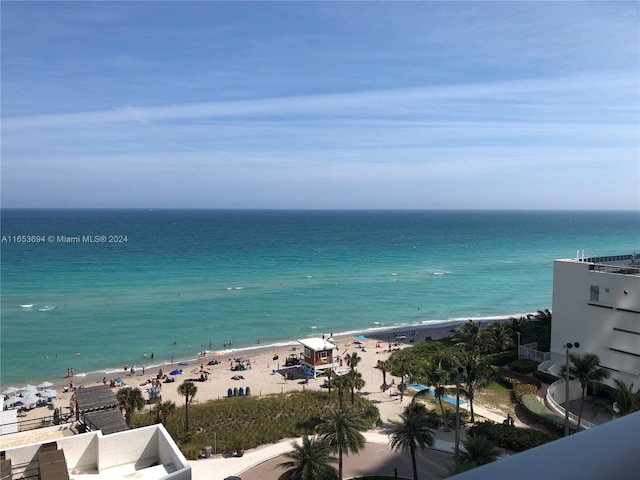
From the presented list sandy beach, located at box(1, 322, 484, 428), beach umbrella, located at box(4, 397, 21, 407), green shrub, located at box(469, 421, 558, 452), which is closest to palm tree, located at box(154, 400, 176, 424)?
sandy beach, located at box(1, 322, 484, 428)

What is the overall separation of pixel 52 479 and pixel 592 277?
87.7ft

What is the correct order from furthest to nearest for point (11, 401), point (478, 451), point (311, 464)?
point (11, 401), point (311, 464), point (478, 451)

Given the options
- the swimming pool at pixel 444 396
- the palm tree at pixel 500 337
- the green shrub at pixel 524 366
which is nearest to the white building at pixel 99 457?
the swimming pool at pixel 444 396

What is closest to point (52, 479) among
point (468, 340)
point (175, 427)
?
point (175, 427)

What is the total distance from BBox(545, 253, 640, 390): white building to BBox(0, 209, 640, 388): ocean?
74.9 ft

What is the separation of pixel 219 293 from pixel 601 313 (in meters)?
45.8

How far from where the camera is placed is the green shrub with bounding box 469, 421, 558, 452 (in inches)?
787

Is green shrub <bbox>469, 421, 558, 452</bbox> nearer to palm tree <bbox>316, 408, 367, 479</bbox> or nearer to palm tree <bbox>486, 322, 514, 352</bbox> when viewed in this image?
palm tree <bbox>316, 408, 367, 479</bbox>

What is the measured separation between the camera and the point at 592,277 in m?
27.6

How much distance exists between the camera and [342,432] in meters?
17.3

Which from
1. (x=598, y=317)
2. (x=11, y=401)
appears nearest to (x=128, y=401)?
(x=11, y=401)

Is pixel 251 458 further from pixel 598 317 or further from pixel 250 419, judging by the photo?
pixel 598 317

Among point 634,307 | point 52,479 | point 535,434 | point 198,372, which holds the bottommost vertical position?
point 198,372

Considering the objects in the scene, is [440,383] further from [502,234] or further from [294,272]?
[502,234]
